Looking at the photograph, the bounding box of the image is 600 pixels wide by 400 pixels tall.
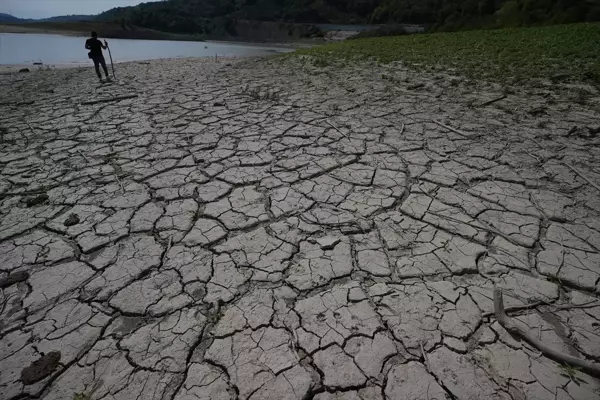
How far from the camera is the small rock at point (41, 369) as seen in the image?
3.85 feet

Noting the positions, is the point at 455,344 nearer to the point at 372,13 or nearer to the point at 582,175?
the point at 582,175

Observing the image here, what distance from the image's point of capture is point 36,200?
7.52 feet

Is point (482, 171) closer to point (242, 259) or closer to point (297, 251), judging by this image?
point (297, 251)

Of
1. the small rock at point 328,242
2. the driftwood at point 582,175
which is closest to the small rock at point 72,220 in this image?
the small rock at point 328,242

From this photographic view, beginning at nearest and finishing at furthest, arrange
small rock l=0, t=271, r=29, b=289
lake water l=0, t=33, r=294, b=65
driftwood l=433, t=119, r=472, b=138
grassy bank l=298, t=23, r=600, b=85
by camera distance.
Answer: small rock l=0, t=271, r=29, b=289 < driftwood l=433, t=119, r=472, b=138 < grassy bank l=298, t=23, r=600, b=85 < lake water l=0, t=33, r=294, b=65

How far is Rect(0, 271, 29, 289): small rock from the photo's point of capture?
1.60 meters

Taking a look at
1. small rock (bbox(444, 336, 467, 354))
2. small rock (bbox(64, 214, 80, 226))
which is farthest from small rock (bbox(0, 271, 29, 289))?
small rock (bbox(444, 336, 467, 354))

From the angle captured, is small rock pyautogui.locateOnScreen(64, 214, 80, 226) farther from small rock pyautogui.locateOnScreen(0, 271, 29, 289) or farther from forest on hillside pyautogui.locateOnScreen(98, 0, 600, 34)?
forest on hillside pyautogui.locateOnScreen(98, 0, 600, 34)

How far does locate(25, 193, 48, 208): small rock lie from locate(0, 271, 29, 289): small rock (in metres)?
0.81

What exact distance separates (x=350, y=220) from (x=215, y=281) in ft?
2.99

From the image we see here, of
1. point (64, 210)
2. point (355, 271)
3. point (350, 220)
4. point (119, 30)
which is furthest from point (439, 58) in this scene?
point (119, 30)

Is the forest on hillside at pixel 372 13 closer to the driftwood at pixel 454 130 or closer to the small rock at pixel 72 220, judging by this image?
the driftwood at pixel 454 130

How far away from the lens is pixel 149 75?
7691 millimetres

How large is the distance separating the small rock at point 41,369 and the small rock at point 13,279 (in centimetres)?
60
